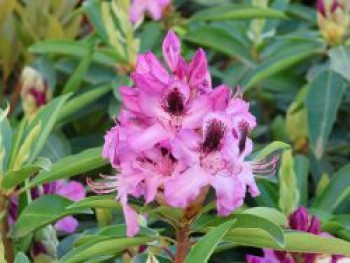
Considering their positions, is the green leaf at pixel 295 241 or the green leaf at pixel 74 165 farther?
the green leaf at pixel 74 165

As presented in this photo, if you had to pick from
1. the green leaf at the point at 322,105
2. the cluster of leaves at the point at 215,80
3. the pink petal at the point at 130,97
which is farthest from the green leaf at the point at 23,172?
the green leaf at the point at 322,105

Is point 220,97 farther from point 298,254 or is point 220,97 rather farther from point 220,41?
point 220,41

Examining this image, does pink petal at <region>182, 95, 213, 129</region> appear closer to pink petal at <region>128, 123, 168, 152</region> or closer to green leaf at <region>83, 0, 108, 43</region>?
pink petal at <region>128, 123, 168, 152</region>

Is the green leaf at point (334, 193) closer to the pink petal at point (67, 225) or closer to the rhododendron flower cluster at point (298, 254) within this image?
the rhododendron flower cluster at point (298, 254)

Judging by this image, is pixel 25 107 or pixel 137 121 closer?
pixel 137 121

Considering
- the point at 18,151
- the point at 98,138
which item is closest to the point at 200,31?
the point at 98,138

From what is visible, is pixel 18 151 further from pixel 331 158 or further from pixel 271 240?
pixel 331 158
